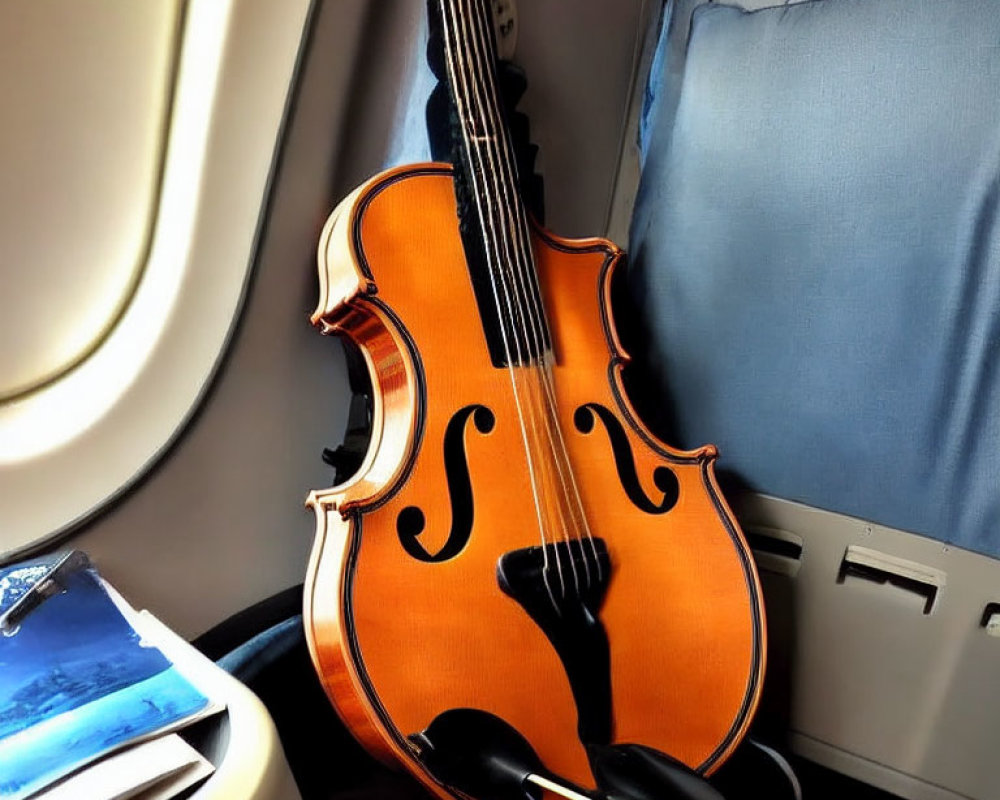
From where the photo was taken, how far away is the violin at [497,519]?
2.21 feet

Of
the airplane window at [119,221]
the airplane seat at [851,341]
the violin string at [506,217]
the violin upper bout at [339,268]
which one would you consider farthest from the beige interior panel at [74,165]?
the airplane seat at [851,341]

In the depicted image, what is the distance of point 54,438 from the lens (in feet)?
2.38

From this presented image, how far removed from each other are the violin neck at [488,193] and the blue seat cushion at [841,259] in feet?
0.78

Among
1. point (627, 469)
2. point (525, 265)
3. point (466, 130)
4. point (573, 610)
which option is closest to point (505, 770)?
point (573, 610)

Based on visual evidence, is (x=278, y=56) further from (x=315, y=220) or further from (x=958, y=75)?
(x=958, y=75)

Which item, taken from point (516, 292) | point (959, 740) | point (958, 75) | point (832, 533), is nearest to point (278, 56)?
point (516, 292)

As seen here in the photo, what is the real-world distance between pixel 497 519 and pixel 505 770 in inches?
8.1

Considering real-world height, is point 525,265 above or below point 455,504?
above

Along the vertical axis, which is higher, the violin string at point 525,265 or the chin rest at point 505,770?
the violin string at point 525,265

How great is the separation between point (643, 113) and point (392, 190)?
18.7 inches

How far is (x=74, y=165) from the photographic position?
0.74 m

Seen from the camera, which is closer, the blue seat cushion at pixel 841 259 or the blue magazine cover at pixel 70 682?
the blue magazine cover at pixel 70 682

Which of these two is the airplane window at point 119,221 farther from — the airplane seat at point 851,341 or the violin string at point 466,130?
the airplane seat at point 851,341

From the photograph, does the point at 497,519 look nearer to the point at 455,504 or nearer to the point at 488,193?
the point at 455,504
